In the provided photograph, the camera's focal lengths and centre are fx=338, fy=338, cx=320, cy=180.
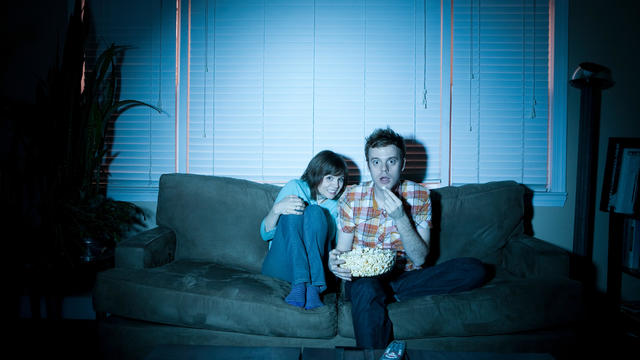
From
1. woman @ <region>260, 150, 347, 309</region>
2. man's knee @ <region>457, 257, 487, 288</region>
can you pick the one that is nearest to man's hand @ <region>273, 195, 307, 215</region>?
woman @ <region>260, 150, 347, 309</region>

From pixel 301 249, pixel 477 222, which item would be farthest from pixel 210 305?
pixel 477 222

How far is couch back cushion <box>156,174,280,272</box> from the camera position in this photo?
2127mm

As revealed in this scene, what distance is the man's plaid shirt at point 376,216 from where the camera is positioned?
1.83 m

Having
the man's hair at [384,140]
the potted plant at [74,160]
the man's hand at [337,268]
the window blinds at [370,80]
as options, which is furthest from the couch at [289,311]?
the window blinds at [370,80]

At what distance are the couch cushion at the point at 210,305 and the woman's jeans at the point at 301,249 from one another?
0.41 ft

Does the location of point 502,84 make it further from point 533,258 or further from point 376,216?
point 376,216

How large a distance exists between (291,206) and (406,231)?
2.00 ft

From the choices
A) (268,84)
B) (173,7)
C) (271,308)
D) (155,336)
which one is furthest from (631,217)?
(173,7)

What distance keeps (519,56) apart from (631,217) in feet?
4.21

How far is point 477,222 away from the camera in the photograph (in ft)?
6.84

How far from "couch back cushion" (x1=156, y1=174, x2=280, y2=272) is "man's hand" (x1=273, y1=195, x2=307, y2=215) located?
1.08 ft

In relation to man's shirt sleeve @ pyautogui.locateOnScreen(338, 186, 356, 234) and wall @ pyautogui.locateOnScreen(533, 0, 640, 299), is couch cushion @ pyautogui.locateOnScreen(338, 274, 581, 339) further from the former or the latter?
wall @ pyautogui.locateOnScreen(533, 0, 640, 299)

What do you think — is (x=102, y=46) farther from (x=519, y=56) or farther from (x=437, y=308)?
(x=519, y=56)

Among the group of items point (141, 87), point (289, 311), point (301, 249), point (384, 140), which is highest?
point (141, 87)
